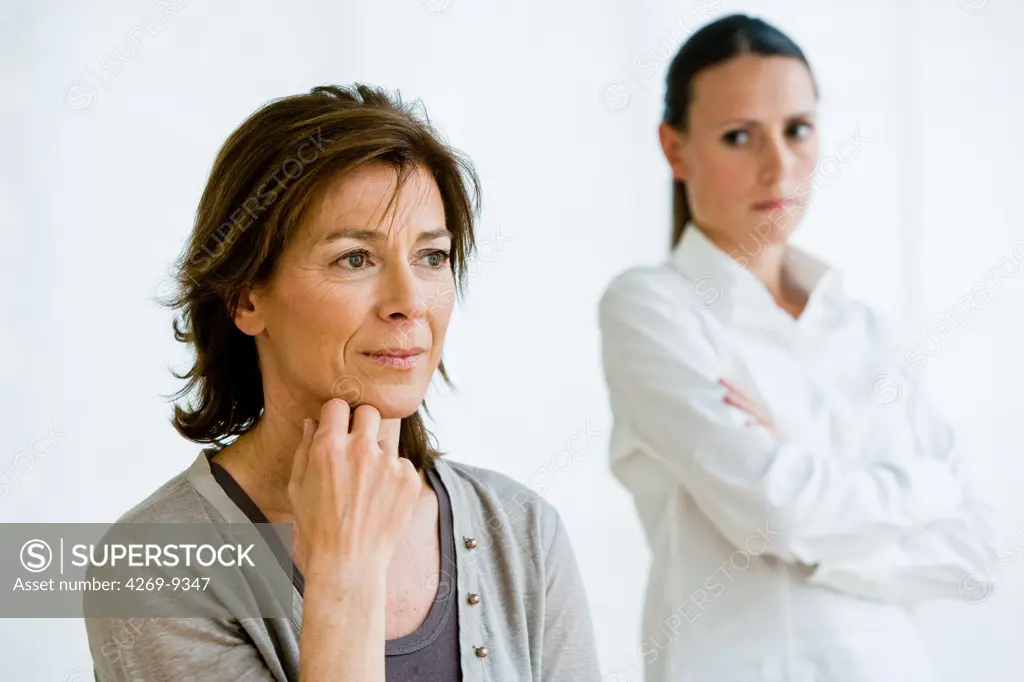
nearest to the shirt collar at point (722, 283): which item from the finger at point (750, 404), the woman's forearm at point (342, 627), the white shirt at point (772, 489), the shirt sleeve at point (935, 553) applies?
the white shirt at point (772, 489)

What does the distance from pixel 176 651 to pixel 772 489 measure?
861 millimetres

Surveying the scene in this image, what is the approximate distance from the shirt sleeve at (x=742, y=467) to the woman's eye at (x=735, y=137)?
0.26m

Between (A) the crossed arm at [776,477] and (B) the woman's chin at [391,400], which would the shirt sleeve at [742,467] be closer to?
(A) the crossed arm at [776,477]

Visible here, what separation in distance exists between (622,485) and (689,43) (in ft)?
2.43

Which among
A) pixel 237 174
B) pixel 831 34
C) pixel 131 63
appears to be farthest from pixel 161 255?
pixel 831 34

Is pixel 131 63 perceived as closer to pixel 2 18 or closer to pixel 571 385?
pixel 2 18

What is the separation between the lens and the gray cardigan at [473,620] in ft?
2.98

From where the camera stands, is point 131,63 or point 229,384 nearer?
point 229,384

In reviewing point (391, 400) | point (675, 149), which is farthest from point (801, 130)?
point (391, 400)

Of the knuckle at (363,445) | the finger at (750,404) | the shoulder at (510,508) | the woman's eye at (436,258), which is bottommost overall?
the shoulder at (510,508)

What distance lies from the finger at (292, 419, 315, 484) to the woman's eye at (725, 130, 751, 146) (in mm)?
893

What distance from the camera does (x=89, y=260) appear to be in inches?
65.3

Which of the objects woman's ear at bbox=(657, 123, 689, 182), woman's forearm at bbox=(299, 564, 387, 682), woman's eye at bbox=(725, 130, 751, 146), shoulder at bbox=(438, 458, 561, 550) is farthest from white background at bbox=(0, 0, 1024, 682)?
woman's forearm at bbox=(299, 564, 387, 682)

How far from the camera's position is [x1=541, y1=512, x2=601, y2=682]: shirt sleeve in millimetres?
1070
